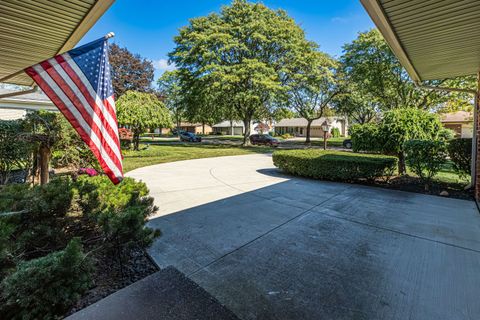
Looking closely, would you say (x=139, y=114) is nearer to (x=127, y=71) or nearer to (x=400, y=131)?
(x=400, y=131)

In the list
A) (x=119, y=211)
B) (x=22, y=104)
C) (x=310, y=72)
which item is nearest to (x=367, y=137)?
(x=119, y=211)

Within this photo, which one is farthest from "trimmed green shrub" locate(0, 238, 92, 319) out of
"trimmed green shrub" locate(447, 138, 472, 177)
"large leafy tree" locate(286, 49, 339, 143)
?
"large leafy tree" locate(286, 49, 339, 143)

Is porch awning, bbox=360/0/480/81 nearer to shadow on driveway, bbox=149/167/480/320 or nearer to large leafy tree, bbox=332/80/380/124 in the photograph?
shadow on driveway, bbox=149/167/480/320

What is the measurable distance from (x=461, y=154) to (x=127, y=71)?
122 feet

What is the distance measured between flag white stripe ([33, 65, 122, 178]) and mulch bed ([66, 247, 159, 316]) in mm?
897

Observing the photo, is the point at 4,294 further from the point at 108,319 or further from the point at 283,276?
the point at 283,276

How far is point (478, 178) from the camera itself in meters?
5.48

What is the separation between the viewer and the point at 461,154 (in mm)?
6395

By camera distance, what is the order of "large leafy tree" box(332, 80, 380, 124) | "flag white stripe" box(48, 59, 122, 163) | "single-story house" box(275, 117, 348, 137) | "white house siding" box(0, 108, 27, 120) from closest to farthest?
"flag white stripe" box(48, 59, 122, 163)
"white house siding" box(0, 108, 27, 120)
"large leafy tree" box(332, 80, 380, 124)
"single-story house" box(275, 117, 348, 137)

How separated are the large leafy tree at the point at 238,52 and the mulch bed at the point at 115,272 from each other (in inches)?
652

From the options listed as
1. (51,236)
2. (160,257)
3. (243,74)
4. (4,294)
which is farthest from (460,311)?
(243,74)

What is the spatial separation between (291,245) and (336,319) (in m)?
1.29

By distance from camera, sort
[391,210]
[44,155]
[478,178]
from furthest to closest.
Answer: [478,178], [391,210], [44,155]

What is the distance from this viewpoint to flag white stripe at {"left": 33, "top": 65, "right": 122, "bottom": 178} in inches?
85.7
